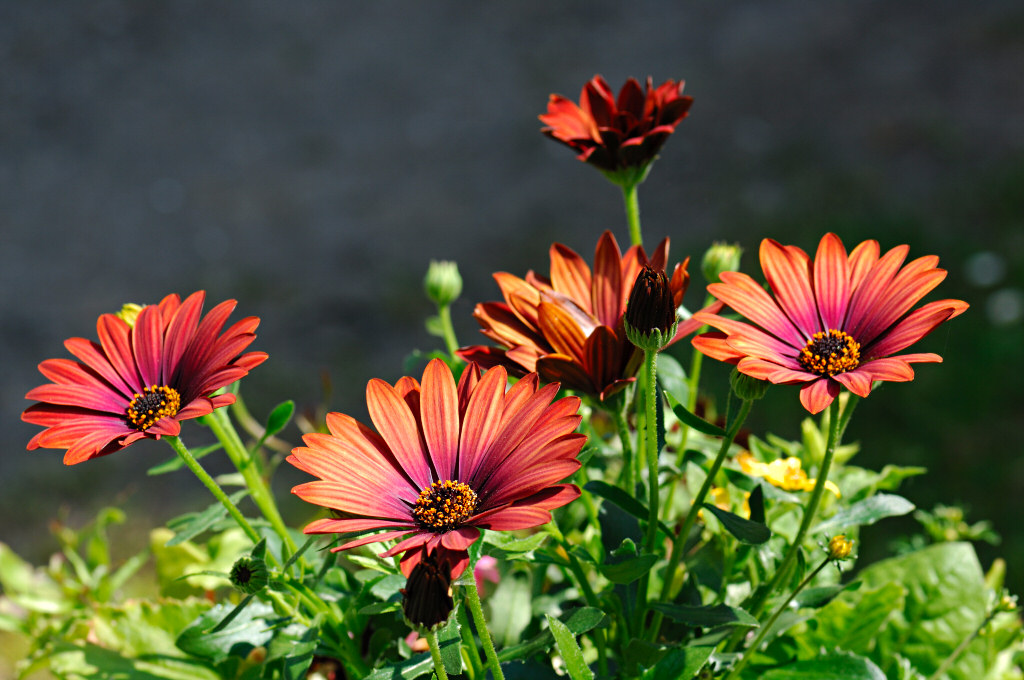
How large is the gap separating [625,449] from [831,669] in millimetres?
191

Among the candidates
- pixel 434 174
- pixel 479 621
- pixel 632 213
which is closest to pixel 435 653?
pixel 479 621

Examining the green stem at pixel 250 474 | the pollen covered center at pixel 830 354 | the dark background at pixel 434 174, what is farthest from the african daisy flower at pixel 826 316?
the dark background at pixel 434 174

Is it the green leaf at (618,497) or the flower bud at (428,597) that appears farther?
the green leaf at (618,497)

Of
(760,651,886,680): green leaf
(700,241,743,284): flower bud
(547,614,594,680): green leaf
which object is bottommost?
(760,651,886,680): green leaf

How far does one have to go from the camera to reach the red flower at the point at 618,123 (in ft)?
2.31

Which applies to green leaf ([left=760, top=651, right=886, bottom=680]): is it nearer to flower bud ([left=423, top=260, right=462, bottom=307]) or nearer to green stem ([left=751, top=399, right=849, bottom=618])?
green stem ([left=751, top=399, right=849, bottom=618])

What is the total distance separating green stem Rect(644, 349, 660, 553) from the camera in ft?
1.67

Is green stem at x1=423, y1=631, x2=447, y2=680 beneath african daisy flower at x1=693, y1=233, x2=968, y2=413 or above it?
beneath

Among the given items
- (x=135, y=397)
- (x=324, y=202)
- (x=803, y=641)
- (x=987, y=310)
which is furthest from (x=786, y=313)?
(x=324, y=202)

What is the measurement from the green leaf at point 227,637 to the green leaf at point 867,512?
38 centimetres

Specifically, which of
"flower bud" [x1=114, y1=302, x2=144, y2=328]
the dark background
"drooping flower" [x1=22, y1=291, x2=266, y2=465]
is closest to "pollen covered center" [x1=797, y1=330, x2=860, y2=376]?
"drooping flower" [x1=22, y1=291, x2=266, y2=465]

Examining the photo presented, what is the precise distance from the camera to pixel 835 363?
54 centimetres

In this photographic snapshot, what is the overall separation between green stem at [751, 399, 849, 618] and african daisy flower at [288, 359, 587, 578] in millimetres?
152

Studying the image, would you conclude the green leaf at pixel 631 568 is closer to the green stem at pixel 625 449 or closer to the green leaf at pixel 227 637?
the green stem at pixel 625 449
